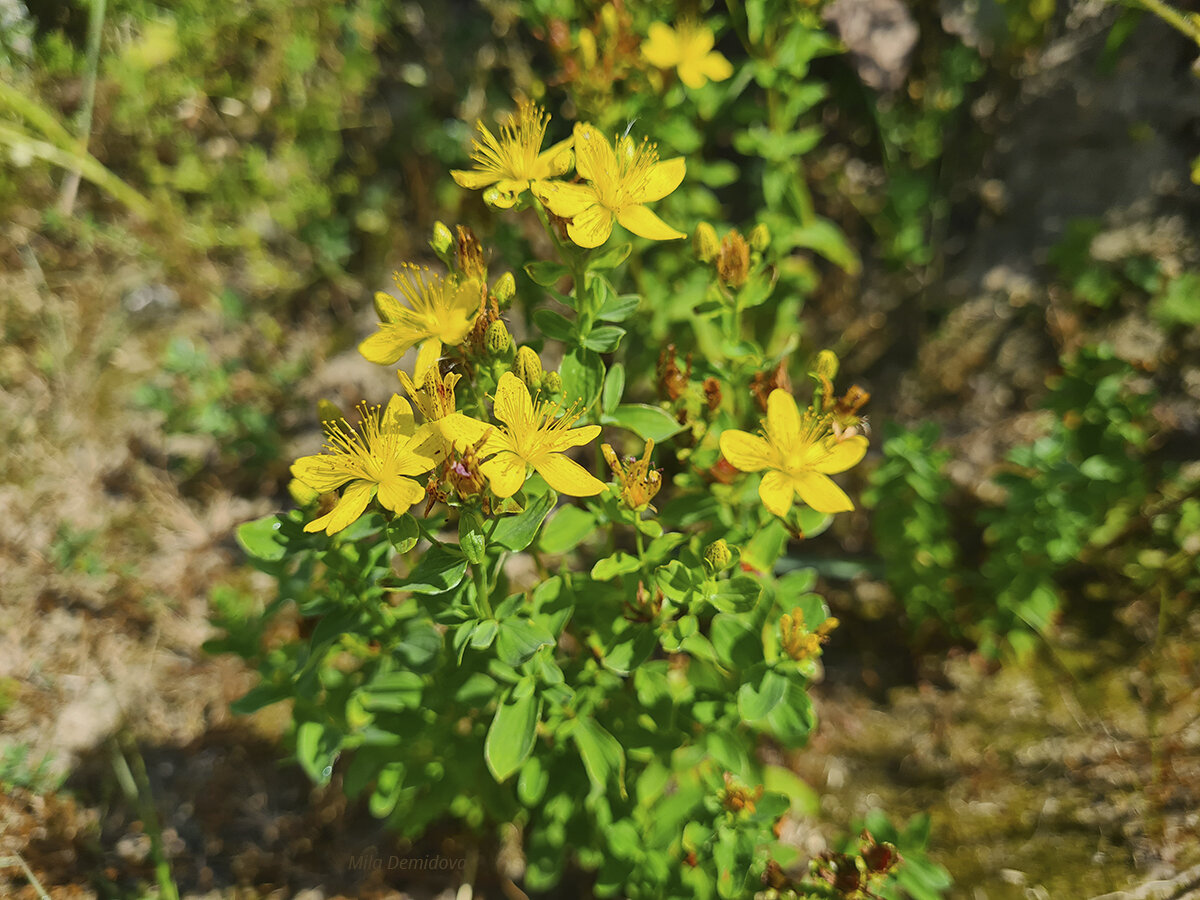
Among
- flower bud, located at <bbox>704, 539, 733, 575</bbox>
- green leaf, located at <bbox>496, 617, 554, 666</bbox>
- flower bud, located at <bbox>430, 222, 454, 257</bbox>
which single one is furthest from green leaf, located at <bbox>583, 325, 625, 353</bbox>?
green leaf, located at <bbox>496, 617, 554, 666</bbox>

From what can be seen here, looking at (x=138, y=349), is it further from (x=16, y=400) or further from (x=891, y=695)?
(x=891, y=695)

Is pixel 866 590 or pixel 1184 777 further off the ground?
pixel 866 590

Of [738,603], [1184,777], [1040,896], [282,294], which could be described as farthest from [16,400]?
[1184,777]

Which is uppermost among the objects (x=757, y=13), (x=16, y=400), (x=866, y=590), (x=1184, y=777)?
(x=757, y=13)

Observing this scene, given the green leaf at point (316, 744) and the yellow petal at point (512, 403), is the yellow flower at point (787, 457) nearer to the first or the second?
the yellow petal at point (512, 403)

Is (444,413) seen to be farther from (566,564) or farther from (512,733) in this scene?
(512,733)

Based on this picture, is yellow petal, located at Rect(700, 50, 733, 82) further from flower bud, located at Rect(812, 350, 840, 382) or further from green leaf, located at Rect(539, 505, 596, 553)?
green leaf, located at Rect(539, 505, 596, 553)
